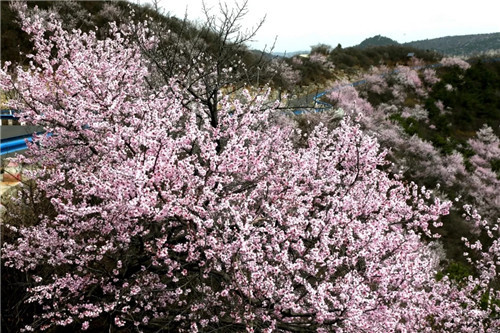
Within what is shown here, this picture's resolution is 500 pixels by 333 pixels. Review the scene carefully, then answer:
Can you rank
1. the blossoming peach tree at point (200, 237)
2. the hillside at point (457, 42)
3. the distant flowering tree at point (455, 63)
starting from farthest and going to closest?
the hillside at point (457, 42) < the distant flowering tree at point (455, 63) < the blossoming peach tree at point (200, 237)

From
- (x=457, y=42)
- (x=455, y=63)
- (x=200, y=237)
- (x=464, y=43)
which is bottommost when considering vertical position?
(x=200, y=237)

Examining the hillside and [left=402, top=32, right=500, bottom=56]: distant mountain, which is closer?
[left=402, top=32, right=500, bottom=56]: distant mountain

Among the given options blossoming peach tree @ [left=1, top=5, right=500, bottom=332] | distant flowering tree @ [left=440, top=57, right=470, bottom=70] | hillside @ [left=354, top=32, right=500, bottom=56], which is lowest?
blossoming peach tree @ [left=1, top=5, right=500, bottom=332]

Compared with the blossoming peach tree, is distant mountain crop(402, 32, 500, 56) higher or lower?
higher

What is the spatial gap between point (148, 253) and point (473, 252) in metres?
16.6

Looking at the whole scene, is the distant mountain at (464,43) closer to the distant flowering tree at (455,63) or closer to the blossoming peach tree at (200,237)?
the distant flowering tree at (455,63)

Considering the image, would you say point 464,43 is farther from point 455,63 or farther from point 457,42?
point 455,63

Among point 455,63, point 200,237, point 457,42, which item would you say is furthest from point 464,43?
point 200,237

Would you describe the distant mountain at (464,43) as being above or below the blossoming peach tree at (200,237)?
above

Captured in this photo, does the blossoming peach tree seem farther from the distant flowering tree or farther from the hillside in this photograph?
the hillside

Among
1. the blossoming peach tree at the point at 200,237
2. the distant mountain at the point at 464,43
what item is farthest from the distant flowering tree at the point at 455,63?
the distant mountain at the point at 464,43

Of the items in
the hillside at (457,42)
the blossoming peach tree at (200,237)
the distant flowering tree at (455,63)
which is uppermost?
the hillside at (457,42)

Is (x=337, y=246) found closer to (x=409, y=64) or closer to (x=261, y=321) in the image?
(x=261, y=321)

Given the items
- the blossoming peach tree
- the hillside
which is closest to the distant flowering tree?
the blossoming peach tree
